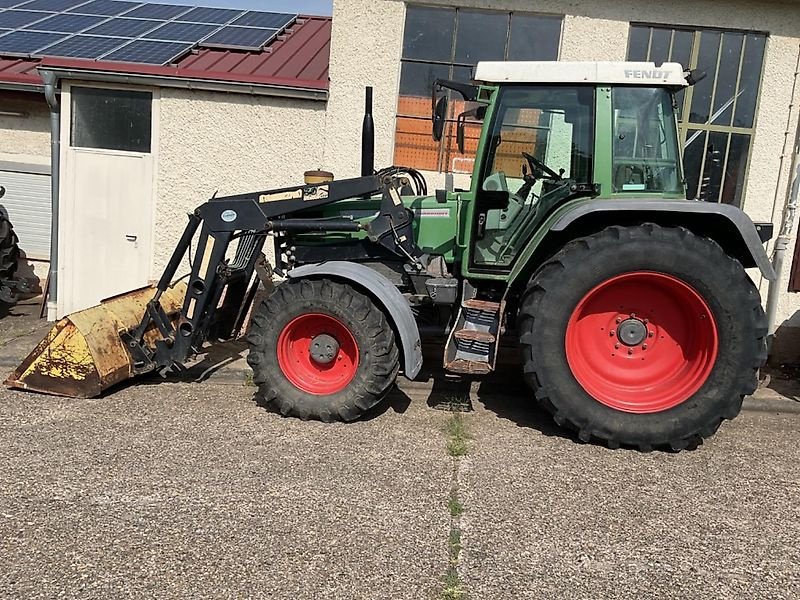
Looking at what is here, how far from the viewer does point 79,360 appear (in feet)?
15.0

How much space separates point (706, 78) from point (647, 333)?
11.5 ft

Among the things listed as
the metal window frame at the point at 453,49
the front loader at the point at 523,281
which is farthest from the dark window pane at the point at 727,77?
the front loader at the point at 523,281

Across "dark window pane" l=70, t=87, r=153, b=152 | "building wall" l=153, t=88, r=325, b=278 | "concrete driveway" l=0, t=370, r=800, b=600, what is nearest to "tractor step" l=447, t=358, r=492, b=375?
"concrete driveway" l=0, t=370, r=800, b=600

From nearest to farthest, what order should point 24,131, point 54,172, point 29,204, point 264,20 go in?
point 54,172
point 24,131
point 29,204
point 264,20

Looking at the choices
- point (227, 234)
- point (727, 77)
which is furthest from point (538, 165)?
point (727, 77)

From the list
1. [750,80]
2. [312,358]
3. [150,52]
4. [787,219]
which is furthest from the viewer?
[150,52]

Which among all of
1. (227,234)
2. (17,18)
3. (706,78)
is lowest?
(227,234)

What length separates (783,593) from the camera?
2648 mm

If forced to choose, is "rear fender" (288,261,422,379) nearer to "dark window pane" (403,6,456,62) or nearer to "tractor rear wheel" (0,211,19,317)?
"dark window pane" (403,6,456,62)

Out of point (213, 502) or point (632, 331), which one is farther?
point (632, 331)

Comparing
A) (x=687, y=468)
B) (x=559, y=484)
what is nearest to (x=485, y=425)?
(x=559, y=484)

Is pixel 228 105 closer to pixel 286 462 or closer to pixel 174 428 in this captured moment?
pixel 174 428

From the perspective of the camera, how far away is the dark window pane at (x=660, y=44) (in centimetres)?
640

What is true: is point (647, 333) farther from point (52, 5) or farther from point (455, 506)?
point (52, 5)
